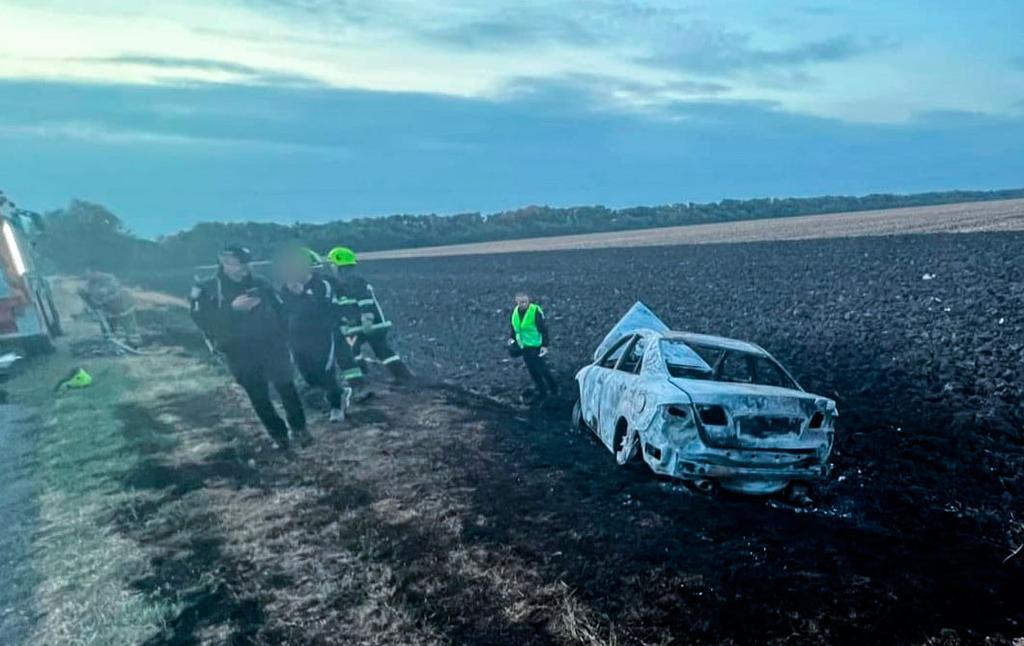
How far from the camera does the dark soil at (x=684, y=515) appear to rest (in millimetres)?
4703

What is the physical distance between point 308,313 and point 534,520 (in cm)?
396

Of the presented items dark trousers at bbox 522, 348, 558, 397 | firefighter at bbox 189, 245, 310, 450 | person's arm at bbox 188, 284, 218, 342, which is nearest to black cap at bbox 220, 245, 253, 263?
firefighter at bbox 189, 245, 310, 450

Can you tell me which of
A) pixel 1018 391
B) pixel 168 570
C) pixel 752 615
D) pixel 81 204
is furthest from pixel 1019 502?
pixel 81 204

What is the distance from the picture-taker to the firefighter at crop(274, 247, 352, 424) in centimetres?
889

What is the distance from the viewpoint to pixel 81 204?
45.3 m

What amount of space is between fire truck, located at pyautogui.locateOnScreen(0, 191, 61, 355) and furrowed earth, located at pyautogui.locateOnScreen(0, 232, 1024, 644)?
9.37 feet

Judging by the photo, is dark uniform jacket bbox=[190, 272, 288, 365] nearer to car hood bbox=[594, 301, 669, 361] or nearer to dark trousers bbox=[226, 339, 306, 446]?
dark trousers bbox=[226, 339, 306, 446]

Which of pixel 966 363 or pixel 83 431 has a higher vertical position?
pixel 966 363

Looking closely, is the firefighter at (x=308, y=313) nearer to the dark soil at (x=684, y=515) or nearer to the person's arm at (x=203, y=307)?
the dark soil at (x=684, y=515)

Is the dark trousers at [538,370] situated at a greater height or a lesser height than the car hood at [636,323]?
lesser

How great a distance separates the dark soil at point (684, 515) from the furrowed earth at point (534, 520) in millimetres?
24

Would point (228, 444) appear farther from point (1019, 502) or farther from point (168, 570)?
point (1019, 502)

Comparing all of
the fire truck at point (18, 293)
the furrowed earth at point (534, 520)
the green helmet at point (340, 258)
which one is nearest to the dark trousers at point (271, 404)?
the furrowed earth at point (534, 520)

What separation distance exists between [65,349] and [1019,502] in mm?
17843
